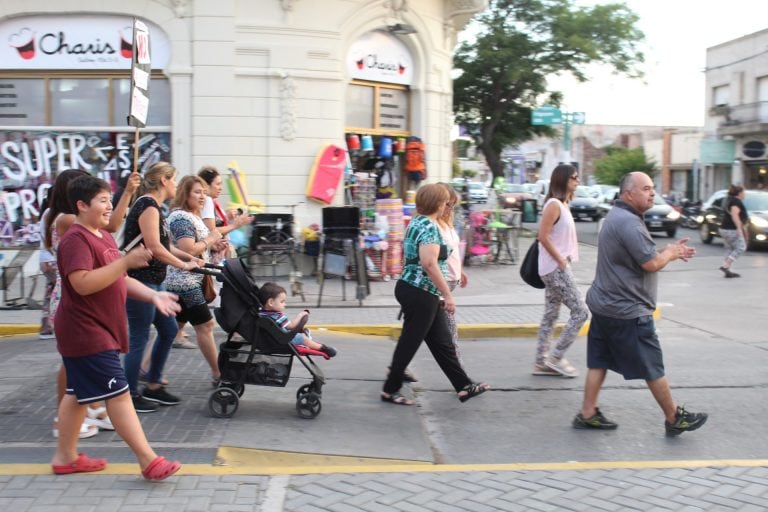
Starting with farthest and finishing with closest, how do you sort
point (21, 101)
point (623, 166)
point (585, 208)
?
point (623, 166), point (585, 208), point (21, 101)

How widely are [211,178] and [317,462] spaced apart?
3.40m

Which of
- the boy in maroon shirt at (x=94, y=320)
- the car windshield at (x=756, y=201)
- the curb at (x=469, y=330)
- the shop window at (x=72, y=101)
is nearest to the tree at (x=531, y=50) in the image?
the car windshield at (x=756, y=201)

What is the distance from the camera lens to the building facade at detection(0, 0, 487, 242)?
1297cm

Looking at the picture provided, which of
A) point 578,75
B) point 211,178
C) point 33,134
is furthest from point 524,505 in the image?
point 578,75

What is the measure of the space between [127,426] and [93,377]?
32 centimetres

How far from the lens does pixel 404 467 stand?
4938 millimetres

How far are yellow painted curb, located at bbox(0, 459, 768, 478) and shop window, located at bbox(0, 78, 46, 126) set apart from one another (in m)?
9.89

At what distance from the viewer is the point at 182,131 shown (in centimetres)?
1306

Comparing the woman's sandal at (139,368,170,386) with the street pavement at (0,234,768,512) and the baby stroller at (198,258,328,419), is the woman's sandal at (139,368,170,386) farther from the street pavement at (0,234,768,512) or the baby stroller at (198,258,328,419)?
the baby stroller at (198,258,328,419)

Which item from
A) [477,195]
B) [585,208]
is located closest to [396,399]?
[477,195]

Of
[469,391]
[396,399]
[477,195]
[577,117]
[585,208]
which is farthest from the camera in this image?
[585,208]

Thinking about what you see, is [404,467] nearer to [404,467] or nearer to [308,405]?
[404,467]

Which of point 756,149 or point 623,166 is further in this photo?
point 623,166

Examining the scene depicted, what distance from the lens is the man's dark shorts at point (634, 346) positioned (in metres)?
5.53
